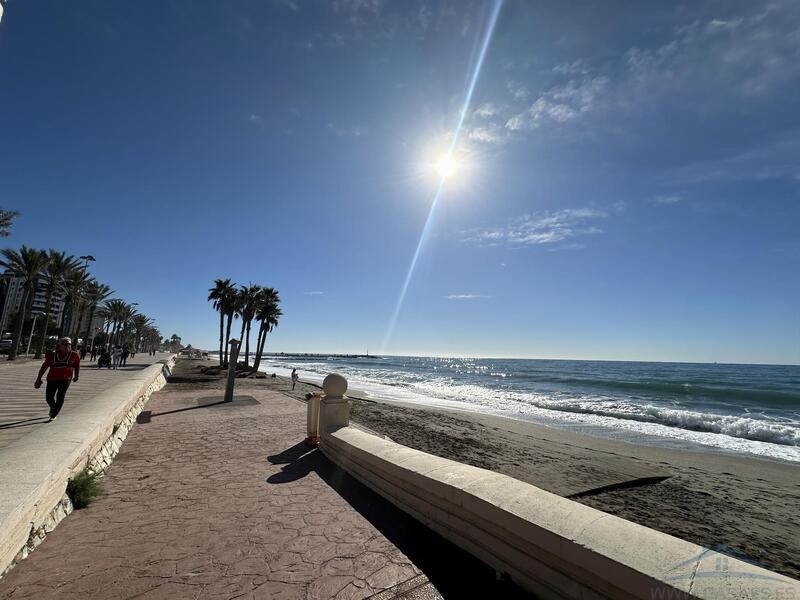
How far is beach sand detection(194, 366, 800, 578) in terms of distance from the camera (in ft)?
18.0

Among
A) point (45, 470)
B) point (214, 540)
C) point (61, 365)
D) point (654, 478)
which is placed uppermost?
point (61, 365)

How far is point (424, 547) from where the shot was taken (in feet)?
10.9

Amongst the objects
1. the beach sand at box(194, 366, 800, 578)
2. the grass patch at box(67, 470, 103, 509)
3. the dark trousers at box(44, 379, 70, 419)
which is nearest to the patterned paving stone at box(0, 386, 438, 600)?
the grass patch at box(67, 470, 103, 509)

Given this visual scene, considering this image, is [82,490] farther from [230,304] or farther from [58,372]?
[230,304]

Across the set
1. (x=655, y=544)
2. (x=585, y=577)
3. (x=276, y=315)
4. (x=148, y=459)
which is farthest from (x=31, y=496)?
(x=276, y=315)

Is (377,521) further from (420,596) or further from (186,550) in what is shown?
(186,550)

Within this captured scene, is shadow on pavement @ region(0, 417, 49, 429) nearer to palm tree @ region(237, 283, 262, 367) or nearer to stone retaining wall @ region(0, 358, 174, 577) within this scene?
stone retaining wall @ region(0, 358, 174, 577)

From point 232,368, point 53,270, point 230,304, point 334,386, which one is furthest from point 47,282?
point 334,386

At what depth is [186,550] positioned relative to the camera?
3.24 meters

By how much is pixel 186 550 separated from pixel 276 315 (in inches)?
1587

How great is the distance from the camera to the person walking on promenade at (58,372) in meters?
6.91

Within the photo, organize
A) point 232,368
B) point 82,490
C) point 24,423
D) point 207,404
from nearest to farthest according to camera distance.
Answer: point 82,490
point 24,423
point 207,404
point 232,368

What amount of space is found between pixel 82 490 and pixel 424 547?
3.67 meters

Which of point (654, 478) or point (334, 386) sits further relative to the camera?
point (654, 478)
